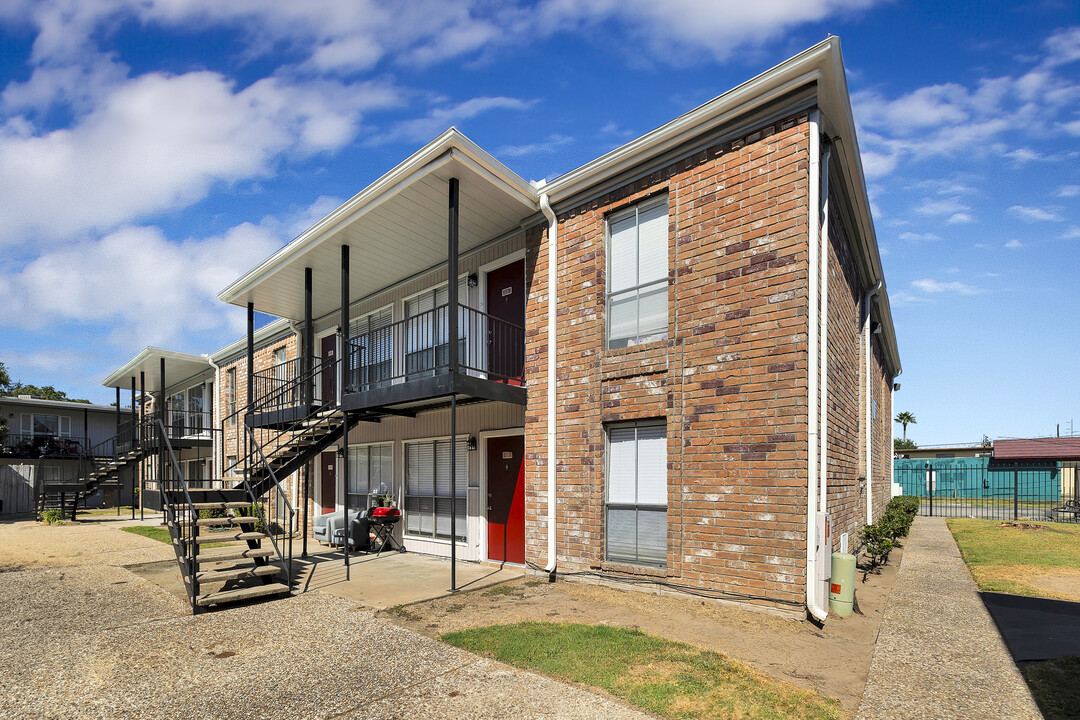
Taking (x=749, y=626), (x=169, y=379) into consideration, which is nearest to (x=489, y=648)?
(x=749, y=626)

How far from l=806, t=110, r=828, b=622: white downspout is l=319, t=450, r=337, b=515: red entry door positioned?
38.7ft

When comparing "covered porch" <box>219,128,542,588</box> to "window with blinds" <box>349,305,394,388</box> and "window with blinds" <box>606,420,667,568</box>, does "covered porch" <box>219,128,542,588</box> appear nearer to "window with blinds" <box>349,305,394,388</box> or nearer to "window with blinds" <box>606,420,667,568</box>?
"window with blinds" <box>349,305,394,388</box>

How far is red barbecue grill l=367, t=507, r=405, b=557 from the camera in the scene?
11875mm

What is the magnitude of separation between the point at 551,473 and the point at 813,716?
5.14 meters

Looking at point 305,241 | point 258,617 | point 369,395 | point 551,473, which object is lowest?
point 258,617

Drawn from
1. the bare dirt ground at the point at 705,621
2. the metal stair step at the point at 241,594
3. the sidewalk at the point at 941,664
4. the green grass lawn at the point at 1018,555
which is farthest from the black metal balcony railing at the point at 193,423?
the green grass lawn at the point at 1018,555

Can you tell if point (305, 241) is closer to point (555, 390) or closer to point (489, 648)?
point (555, 390)

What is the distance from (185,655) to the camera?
5.80 meters

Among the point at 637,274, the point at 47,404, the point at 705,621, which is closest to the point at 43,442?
the point at 47,404

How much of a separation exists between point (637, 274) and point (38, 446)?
3074cm

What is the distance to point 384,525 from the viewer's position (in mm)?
12352

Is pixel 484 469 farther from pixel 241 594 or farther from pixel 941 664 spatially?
pixel 941 664

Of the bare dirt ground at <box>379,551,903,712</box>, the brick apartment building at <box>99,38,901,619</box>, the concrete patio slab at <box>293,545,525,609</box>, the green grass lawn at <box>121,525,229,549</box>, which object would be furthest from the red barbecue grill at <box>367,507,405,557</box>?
the green grass lawn at <box>121,525,229,549</box>

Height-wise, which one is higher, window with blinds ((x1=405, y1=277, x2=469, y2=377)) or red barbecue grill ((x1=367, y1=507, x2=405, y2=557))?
window with blinds ((x1=405, y1=277, x2=469, y2=377))
